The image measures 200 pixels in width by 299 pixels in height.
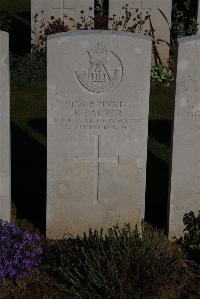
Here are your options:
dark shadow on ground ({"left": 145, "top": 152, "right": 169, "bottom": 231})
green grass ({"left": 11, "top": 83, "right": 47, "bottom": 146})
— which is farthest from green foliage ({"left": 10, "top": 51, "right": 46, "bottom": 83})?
dark shadow on ground ({"left": 145, "top": 152, "right": 169, "bottom": 231})

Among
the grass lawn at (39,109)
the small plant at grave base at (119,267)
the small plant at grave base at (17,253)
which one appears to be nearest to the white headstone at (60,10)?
the grass lawn at (39,109)

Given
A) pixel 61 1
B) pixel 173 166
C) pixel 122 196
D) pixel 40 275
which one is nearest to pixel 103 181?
pixel 122 196

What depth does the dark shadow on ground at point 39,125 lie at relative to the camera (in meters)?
9.16

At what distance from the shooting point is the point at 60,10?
1216cm

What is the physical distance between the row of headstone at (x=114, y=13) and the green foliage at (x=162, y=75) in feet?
2.17

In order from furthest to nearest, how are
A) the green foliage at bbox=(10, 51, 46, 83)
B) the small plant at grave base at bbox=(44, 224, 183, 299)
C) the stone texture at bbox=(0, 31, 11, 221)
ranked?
the green foliage at bbox=(10, 51, 46, 83), the stone texture at bbox=(0, 31, 11, 221), the small plant at grave base at bbox=(44, 224, 183, 299)

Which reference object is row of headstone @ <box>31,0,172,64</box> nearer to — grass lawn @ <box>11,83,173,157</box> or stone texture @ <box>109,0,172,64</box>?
stone texture @ <box>109,0,172,64</box>

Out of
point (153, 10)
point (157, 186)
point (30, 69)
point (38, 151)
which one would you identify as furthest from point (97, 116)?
point (153, 10)

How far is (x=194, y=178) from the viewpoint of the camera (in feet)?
20.1

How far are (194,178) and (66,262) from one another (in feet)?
4.87

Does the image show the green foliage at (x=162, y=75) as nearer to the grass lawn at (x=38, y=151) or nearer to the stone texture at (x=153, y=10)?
the grass lawn at (x=38, y=151)

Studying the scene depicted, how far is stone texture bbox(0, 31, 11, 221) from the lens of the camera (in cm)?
558

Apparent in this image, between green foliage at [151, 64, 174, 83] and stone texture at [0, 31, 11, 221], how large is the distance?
20.7 ft

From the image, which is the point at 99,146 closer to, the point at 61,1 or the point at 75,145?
the point at 75,145
